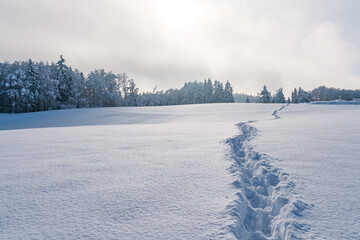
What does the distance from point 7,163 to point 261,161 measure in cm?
481

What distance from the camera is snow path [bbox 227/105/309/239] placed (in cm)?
194

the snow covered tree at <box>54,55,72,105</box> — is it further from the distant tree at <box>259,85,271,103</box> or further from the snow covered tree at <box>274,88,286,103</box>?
the snow covered tree at <box>274,88,286,103</box>

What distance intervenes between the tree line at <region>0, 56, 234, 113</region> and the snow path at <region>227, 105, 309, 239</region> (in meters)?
41.6

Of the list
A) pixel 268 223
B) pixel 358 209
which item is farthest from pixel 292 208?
pixel 358 209

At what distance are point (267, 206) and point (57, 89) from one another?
4390 cm

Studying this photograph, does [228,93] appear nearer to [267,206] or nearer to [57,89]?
[57,89]

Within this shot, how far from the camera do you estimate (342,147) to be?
4.05 m

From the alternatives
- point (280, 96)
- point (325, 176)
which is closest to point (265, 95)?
point (280, 96)

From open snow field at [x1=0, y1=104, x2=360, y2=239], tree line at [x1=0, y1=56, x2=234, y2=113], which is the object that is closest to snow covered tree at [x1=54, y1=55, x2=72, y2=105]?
tree line at [x1=0, y1=56, x2=234, y2=113]

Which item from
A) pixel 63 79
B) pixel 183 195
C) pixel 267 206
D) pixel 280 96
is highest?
pixel 63 79

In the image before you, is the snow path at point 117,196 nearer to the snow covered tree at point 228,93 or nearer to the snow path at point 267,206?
the snow path at point 267,206

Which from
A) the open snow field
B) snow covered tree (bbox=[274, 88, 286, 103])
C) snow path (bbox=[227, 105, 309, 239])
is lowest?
snow path (bbox=[227, 105, 309, 239])

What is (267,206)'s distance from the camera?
2506 millimetres

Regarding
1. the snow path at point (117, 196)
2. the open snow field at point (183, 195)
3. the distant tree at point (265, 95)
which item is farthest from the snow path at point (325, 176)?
the distant tree at point (265, 95)
